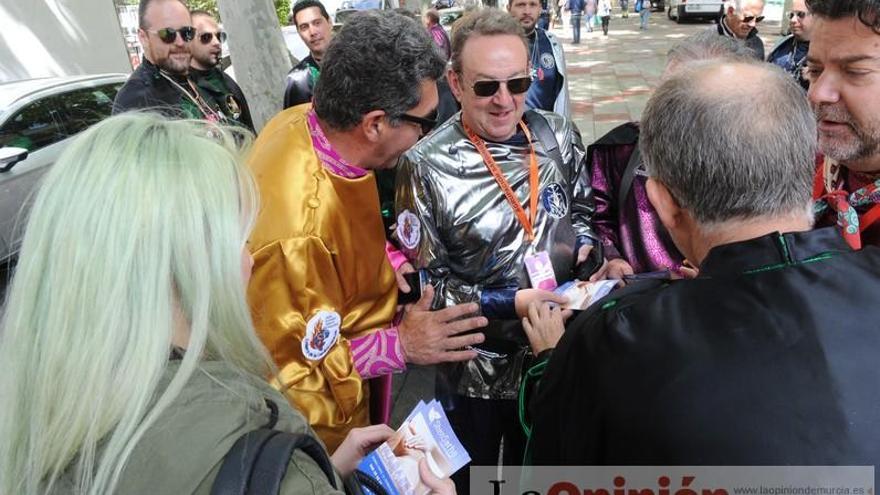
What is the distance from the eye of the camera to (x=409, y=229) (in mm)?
2115

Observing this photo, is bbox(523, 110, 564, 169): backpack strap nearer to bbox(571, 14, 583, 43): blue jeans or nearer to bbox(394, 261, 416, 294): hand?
bbox(394, 261, 416, 294): hand

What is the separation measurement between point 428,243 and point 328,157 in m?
0.52

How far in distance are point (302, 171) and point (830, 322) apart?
1.26 metres

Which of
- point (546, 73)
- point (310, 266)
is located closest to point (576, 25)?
point (546, 73)

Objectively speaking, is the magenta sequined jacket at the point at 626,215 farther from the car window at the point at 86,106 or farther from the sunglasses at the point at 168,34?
the car window at the point at 86,106

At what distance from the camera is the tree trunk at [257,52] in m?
4.84

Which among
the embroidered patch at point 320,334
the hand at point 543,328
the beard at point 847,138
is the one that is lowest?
the hand at point 543,328

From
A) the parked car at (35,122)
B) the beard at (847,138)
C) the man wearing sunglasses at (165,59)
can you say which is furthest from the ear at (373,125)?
the parked car at (35,122)

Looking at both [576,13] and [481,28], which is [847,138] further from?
[576,13]

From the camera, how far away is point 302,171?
5.41 ft

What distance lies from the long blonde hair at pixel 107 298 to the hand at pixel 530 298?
1113 millimetres

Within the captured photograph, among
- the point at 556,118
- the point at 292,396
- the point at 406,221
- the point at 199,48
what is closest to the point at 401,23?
the point at 406,221

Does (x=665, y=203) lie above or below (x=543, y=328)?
above

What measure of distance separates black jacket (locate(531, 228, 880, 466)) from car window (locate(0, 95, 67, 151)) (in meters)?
5.23
